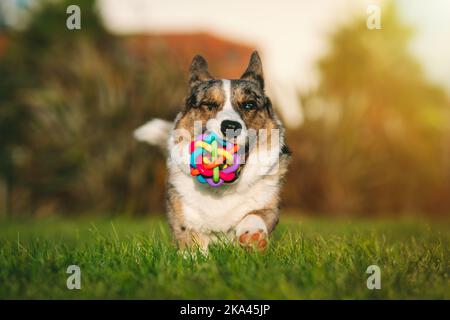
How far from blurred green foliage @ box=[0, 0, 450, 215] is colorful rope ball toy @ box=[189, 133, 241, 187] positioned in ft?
18.3

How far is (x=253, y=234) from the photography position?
14.7 feet

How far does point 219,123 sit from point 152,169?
5886mm

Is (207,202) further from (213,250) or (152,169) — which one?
(152,169)

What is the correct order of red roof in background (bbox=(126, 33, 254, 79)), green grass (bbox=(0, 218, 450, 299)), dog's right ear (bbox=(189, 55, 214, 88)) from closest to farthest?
1. green grass (bbox=(0, 218, 450, 299))
2. dog's right ear (bbox=(189, 55, 214, 88))
3. red roof in background (bbox=(126, 33, 254, 79))

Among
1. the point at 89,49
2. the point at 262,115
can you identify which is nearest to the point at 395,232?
the point at 262,115

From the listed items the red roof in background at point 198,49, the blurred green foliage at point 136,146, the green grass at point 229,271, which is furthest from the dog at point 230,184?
the blurred green foliage at point 136,146

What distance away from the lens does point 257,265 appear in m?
3.99

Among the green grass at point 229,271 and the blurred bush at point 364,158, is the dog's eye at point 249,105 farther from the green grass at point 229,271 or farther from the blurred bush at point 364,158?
the blurred bush at point 364,158

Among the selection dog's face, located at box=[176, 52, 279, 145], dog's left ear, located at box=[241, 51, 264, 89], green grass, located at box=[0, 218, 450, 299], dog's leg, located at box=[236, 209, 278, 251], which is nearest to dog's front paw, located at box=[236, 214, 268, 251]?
dog's leg, located at box=[236, 209, 278, 251]

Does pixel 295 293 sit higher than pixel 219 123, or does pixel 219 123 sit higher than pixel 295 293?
pixel 219 123

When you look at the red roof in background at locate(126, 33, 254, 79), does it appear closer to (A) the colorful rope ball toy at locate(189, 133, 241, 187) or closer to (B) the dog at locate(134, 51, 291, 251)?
(B) the dog at locate(134, 51, 291, 251)

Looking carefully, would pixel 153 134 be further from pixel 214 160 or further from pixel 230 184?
pixel 214 160

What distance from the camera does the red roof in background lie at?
11.3 m

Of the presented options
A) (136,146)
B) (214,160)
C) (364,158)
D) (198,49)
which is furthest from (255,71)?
(198,49)
